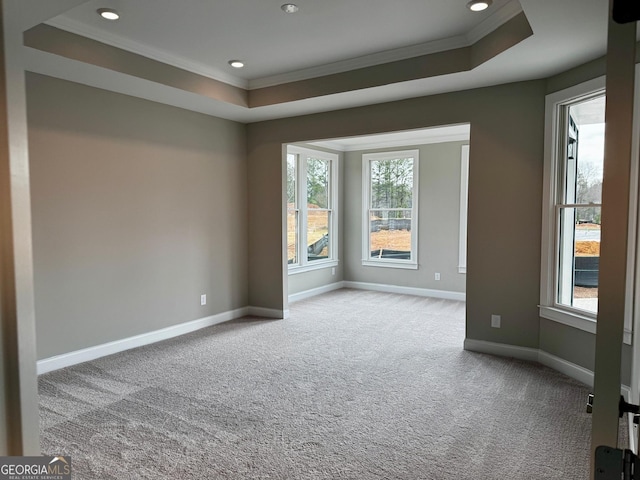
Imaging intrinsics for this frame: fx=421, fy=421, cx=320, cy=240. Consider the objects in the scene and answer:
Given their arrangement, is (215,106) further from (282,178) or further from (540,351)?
(540,351)

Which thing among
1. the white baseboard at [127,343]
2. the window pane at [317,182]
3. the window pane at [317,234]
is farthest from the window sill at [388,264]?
the white baseboard at [127,343]

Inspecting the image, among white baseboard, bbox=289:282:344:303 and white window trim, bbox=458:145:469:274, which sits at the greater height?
white window trim, bbox=458:145:469:274

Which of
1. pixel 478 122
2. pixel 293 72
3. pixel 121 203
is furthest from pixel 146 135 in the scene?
pixel 478 122

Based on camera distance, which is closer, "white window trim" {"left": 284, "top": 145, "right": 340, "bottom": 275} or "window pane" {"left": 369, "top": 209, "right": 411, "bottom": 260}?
"white window trim" {"left": 284, "top": 145, "right": 340, "bottom": 275}

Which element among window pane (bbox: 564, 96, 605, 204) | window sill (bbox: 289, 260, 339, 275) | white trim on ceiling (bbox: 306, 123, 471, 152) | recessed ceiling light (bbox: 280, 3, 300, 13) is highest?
recessed ceiling light (bbox: 280, 3, 300, 13)

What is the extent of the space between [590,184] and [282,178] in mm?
3402

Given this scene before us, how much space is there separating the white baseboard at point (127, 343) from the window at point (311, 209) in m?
1.72

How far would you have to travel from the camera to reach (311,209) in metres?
7.18

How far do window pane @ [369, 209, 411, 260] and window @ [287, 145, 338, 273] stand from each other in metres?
0.71

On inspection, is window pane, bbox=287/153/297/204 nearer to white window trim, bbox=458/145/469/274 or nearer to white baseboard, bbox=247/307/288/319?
white baseboard, bbox=247/307/288/319

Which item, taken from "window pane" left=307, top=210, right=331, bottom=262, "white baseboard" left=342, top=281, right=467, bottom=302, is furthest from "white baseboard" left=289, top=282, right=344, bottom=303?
"window pane" left=307, top=210, right=331, bottom=262

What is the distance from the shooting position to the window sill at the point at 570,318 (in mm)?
3336

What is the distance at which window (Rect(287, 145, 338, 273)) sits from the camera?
678cm

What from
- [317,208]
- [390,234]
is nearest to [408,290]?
[390,234]
